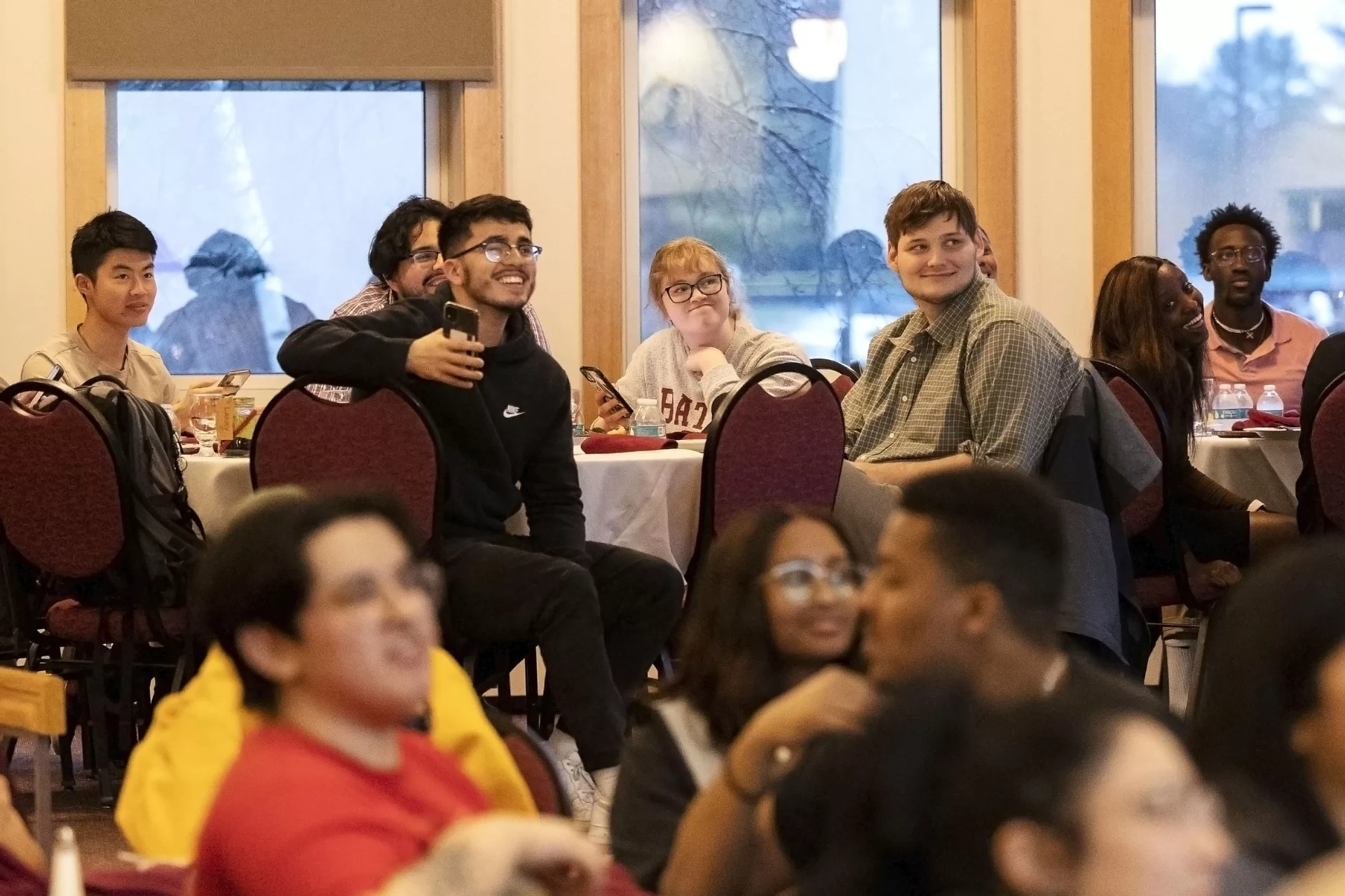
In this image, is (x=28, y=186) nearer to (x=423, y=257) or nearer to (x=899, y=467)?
(x=423, y=257)

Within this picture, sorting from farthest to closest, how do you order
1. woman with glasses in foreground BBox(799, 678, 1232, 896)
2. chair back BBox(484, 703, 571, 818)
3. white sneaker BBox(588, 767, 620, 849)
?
white sneaker BBox(588, 767, 620, 849) → chair back BBox(484, 703, 571, 818) → woman with glasses in foreground BBox(799, 678, 1232, 896)

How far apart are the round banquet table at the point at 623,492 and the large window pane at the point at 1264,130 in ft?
11.0

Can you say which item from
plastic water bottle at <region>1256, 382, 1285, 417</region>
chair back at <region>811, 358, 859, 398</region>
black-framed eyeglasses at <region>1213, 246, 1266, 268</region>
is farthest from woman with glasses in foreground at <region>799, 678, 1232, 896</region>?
black-framed eyeglasses at <region>1213, 246, 1266, 268</region>

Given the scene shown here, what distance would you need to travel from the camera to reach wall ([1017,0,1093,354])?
6.49 m

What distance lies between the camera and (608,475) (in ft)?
13.0

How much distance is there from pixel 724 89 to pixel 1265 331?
209cm

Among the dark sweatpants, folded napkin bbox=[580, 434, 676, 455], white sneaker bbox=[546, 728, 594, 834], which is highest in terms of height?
folded napkin bbox=[580, 434, 676, 455]

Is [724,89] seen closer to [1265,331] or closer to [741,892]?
[1265,331]

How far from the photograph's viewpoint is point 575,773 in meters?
3.74

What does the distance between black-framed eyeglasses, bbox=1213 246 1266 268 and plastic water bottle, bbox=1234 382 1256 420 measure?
43cm

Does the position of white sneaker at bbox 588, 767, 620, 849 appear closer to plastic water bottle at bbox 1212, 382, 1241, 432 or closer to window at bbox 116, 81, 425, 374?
plastic water bottle at bbox 1212, 382, 1241, 432

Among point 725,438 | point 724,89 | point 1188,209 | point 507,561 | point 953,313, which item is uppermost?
point 724,89

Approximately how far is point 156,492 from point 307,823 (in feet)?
9.09

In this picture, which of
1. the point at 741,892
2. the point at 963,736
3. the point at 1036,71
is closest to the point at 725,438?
the point at 741,892
